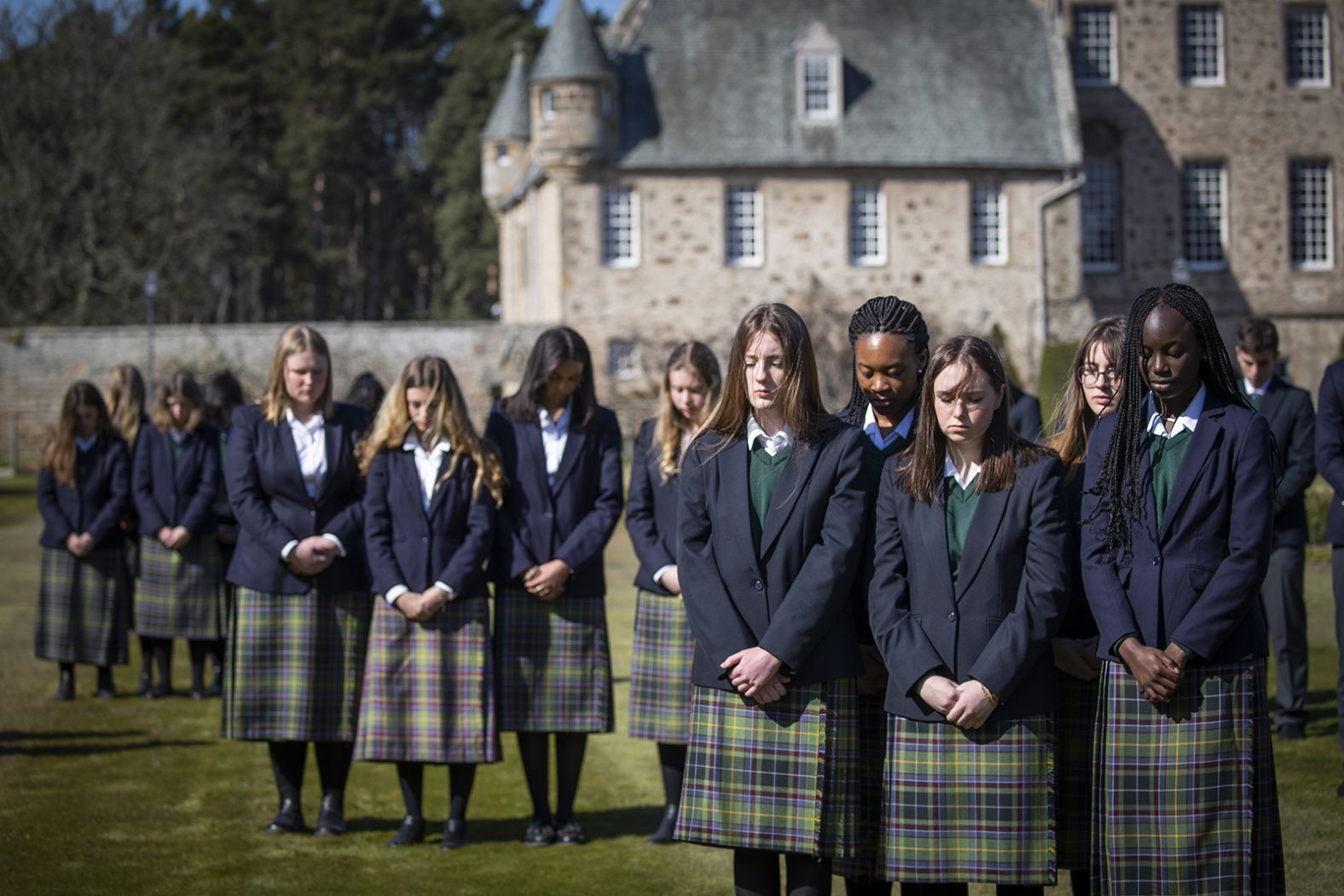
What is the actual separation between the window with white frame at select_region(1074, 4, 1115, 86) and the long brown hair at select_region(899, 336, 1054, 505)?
35.4m

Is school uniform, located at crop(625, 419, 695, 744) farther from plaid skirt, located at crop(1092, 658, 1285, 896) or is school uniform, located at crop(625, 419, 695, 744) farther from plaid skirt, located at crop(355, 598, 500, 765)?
plaid skirt, located at crop(1092, 658, 1285, 896)

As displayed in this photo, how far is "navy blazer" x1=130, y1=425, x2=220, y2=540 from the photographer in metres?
10.6

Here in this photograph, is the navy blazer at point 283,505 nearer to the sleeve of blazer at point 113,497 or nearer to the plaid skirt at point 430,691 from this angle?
the plaid skirt at point 430,691

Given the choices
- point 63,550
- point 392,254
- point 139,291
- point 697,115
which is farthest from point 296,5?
point 63,550

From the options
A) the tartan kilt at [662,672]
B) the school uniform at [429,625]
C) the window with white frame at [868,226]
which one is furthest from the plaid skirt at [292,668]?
the window with white frame at [868,226]

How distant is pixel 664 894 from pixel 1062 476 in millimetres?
2536

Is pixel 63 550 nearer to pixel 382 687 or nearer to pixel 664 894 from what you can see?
pixel 382 687

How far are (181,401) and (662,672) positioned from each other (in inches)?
194

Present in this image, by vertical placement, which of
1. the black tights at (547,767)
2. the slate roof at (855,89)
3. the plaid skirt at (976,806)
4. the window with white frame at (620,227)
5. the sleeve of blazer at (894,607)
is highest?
the slate roof at (855,89)

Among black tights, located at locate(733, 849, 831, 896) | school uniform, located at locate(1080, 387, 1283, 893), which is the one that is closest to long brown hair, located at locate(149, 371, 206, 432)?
black tights, located at locate(733, 849, 831, 896)

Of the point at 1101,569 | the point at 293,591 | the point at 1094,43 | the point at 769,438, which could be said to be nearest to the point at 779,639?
the point at 769,438

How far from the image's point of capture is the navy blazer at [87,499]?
10617 millimetres

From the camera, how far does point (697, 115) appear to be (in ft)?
118

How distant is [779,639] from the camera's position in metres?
4.86
